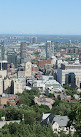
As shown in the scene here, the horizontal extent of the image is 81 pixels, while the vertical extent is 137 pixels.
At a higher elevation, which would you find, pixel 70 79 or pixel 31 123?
pixel 31 123

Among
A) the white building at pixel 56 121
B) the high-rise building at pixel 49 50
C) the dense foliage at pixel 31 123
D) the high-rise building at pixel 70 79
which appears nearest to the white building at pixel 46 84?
the high-rise building at pixel 70 79

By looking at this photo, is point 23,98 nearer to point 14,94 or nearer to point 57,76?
point 14,94

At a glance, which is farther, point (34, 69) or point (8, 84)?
point (34, 69)

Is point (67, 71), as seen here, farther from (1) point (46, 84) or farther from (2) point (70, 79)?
(1) point (46, 84)

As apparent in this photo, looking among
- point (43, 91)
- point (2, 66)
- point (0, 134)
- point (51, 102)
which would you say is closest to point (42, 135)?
point (0, 134)

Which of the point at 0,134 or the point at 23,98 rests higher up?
the point at 0,134

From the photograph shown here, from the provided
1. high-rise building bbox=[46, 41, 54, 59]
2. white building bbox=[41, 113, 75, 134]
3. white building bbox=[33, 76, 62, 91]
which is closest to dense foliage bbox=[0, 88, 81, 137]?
white building bbox=[41, 113, 75, 134]

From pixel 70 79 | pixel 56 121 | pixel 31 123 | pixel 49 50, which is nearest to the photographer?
pixel 56 121

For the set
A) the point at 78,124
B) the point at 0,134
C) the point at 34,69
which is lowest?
the point at 34,69

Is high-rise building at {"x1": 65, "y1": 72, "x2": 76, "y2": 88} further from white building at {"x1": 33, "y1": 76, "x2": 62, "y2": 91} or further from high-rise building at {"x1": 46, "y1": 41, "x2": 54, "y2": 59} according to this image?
high-rise building at {"x1": 46, "y1": 41, "x2": 54, "y2": 59}

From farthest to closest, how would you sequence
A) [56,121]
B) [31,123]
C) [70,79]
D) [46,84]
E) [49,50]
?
[49,50]
[70,79]
[46,84]
[31,123]
[56,121]

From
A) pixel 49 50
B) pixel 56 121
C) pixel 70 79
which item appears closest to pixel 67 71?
pixel 70 79
